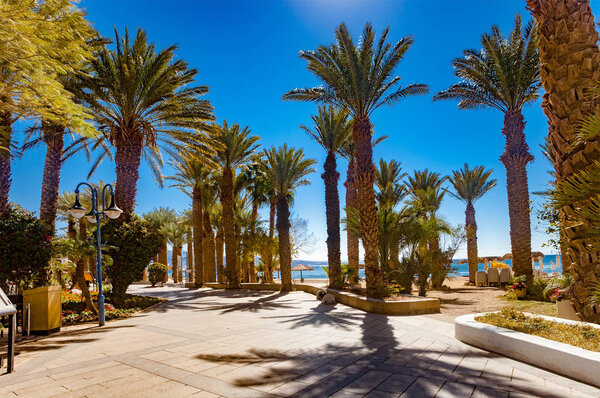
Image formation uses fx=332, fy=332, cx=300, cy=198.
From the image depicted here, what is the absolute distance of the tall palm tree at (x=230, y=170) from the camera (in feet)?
73.8

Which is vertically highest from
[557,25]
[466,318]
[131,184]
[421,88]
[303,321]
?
[421,88]

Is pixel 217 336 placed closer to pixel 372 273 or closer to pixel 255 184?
pixel 372 273

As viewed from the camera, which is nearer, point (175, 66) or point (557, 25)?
point (557, 25)

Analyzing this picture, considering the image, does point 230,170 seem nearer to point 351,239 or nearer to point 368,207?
point 351,239

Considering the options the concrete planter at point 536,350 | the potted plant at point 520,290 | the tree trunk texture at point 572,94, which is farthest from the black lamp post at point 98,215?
the potted plant at point 520,290

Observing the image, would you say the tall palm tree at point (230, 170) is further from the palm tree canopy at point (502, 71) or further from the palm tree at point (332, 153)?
the palm tree canopy at point (502, 71)

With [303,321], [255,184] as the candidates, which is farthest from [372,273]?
[255,184]

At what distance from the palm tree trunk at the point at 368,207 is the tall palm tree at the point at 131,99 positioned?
7.90 meters

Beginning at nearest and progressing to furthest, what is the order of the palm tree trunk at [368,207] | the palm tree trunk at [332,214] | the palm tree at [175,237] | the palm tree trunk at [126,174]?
the palm tree trunk at [368,207], the palm tree trunk at [126,174], the palm tree trunk at [332,214], the palm tree at [175,237]

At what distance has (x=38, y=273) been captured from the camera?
1098 cm

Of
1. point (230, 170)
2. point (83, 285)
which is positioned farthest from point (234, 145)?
point (83, 285)

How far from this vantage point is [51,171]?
1338 centimetres

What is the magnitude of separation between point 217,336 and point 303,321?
2723 mm

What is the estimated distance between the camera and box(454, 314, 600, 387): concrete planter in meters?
4.16
